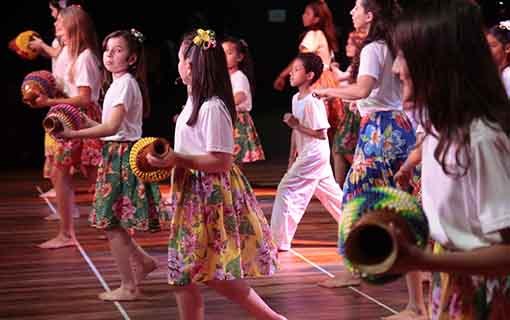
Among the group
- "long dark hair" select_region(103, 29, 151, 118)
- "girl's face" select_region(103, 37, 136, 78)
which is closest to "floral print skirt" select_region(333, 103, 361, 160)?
"long dark hair" select_region(103, 29, 151, 118)

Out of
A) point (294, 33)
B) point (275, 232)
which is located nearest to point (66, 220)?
point (275, 232)

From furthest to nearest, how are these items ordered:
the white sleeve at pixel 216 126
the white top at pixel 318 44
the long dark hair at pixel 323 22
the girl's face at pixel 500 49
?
the long dark hair at pixel 323 22
the white top at pixel 318 44
the girl's face at pixel 500 49
the white sleeve at pixel 216 126

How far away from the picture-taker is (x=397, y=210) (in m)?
Answer: 1.81

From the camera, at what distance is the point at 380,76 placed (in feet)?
13.9

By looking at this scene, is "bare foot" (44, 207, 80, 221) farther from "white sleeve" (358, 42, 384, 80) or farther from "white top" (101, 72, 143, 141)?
"white sleeve" (358, 42, 384, 80)

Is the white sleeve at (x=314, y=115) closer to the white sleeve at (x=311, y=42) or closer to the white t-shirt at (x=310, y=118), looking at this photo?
the white t-shirt at (x=310, y=118)

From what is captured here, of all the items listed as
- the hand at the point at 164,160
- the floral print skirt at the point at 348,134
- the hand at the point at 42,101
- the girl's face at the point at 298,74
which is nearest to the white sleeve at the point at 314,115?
the girl's face at the point at 298,74

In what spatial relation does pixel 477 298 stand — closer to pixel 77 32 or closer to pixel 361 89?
pixel 361 89

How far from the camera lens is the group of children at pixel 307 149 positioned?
1.95 meters

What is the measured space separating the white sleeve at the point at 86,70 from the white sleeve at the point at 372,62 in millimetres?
1888

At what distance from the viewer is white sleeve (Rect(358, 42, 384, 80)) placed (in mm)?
4211

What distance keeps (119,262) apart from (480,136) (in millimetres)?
3019

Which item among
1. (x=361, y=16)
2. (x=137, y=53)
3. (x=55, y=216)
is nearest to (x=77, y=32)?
(x=137, y=53)

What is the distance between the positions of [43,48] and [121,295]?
2.78 metres
